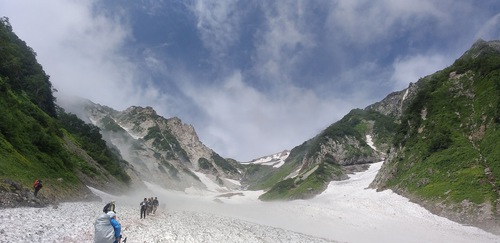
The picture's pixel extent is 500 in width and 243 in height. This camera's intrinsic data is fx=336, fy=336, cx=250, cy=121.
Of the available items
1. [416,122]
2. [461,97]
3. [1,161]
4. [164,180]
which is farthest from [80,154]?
[164,180]

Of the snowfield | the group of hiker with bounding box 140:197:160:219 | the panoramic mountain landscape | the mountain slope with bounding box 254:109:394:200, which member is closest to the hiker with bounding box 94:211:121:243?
the snowfield

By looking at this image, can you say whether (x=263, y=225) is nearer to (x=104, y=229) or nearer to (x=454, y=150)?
Result: (x=104, y=229)

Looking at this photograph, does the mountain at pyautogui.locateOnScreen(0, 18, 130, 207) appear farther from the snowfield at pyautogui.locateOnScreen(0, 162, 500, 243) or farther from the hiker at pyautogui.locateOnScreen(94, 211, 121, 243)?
the hiker at pyautogui.locateOnScreen(94, 211, 121, 243)

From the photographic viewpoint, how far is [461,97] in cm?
7244

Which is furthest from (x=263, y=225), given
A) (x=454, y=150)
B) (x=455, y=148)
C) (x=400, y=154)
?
(x=400, y=154)

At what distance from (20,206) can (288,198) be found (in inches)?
3584

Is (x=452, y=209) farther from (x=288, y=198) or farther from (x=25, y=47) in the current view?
(x=25, y=47)

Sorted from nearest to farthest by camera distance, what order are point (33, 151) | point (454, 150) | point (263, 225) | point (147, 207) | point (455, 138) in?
point (147, 207) < point (263, 225) < point (33, 151) < point (454, 150) < point (455, 138)

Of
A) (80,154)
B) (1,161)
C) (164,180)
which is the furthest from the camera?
(164,180)

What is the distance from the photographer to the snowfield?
827 inches

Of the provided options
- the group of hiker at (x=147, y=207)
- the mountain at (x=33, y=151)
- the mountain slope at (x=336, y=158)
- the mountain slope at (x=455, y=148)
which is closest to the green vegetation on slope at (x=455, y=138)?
the mountain slope at (x=455, y=148)

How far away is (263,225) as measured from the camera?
44.6 meters

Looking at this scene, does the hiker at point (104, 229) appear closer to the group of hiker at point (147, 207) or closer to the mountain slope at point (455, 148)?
the group of hiker at point (147, 207)

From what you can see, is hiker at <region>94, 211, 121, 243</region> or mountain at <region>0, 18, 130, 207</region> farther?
mountain at <region>0, 18, 130, 207</region>
